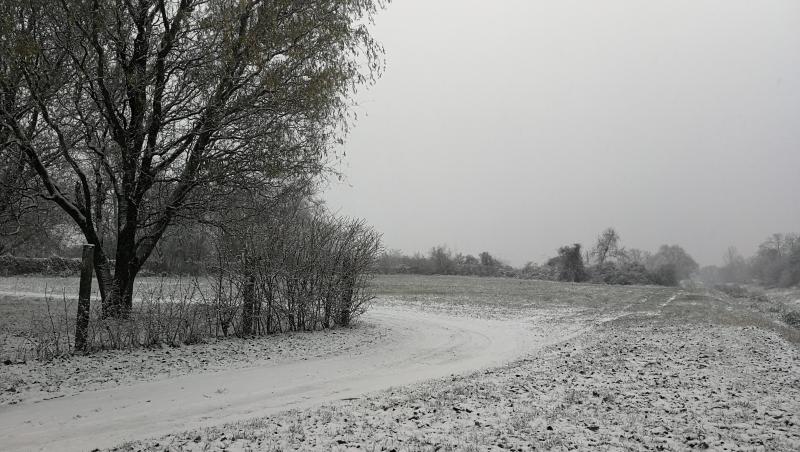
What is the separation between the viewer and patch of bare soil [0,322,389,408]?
7777 mm

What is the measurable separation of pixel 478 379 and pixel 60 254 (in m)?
44.8

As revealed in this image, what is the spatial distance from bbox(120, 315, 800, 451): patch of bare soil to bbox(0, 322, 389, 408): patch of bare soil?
319 centimetres

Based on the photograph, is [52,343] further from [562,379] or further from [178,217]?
[562,379]

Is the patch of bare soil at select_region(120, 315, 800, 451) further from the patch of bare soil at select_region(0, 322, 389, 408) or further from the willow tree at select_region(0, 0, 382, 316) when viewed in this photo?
the willow tree at select_region(0, 0, 382, 316)

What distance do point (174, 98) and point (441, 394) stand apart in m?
9.00

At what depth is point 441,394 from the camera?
7.63 metres

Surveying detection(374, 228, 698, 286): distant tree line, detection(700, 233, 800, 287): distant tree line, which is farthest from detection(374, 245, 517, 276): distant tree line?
detection(700, 233, 800, 287): distant tree line

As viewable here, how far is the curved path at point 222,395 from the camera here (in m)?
6.05

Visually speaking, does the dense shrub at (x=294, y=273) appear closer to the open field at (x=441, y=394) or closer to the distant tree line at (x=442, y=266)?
the open field at (x=441, y=394)

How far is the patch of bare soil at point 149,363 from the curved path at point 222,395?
384mm

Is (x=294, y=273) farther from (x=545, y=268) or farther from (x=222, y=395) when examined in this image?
(x=545, y=268)

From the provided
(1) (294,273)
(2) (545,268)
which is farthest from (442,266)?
(1) (294,273)

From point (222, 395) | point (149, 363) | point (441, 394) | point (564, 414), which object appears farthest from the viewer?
point (149, 363)

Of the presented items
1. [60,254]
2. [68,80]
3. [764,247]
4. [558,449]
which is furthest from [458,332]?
[764,247]
